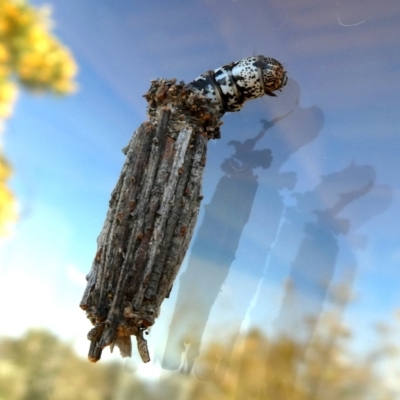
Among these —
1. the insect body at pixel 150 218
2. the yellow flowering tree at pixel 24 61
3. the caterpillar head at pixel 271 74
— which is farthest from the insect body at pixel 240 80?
the yellow flowering tree at pixel 24 61

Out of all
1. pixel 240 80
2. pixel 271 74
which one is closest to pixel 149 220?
pixel 240 80

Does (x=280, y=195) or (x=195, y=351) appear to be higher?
(x=280, y=195)

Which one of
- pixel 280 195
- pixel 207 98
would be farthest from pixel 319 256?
pixel 207 98

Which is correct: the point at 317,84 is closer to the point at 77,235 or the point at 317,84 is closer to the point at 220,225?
the point at 220,225

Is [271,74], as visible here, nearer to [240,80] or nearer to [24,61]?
[240,80]

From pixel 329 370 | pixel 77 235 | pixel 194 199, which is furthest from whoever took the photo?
pixel 77 235

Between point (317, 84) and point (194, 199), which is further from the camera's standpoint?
point (317, 84)

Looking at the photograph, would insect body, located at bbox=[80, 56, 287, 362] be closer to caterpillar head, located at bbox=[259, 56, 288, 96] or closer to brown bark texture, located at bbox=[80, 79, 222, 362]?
brown bark texture, located at bbox=[80, 79, 222, 362]
